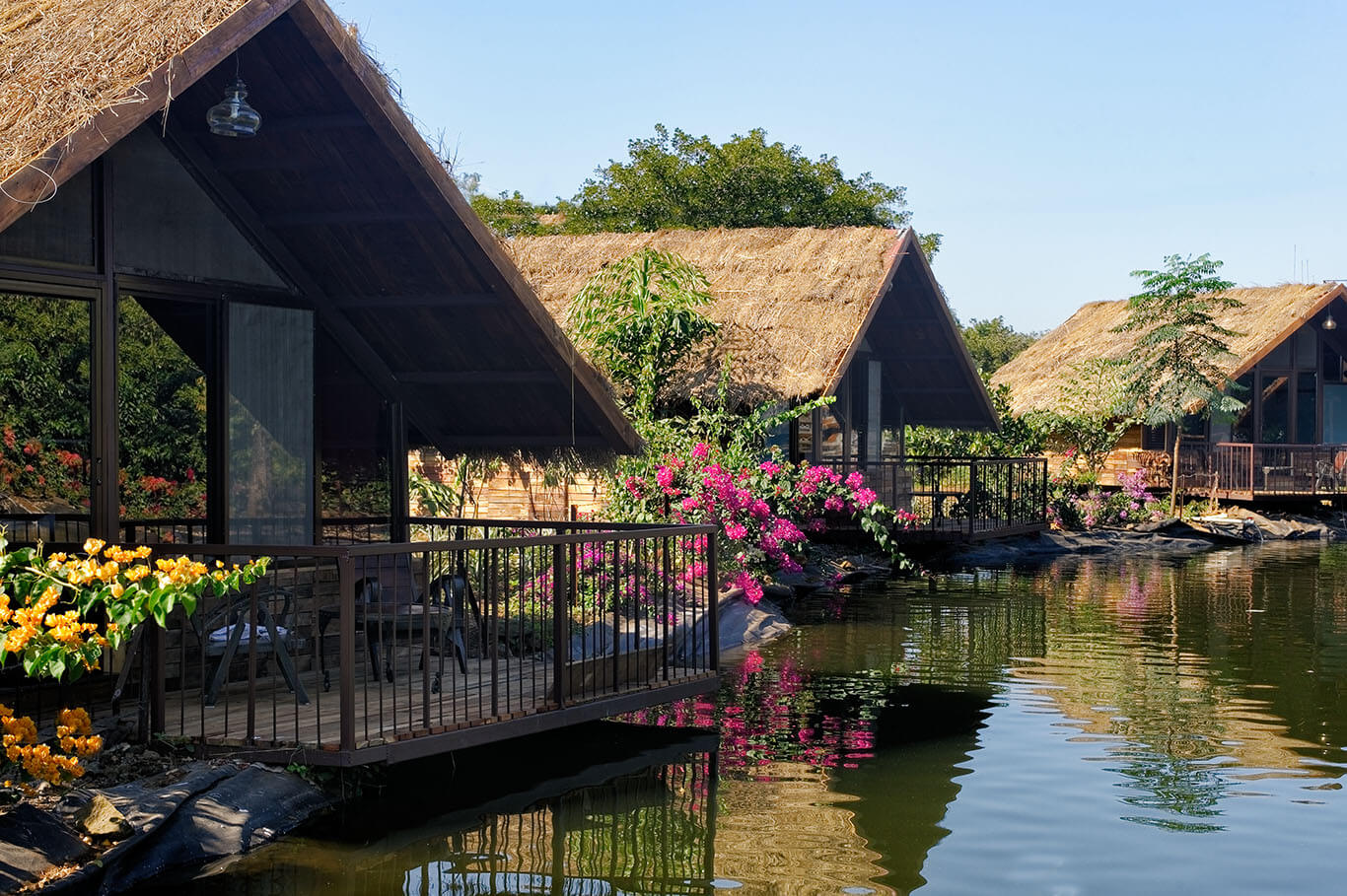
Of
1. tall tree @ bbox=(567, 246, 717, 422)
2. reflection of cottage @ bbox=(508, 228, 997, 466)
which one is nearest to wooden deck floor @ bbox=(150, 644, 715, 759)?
tall tree @ bbox=(567, 246, 717, 422)

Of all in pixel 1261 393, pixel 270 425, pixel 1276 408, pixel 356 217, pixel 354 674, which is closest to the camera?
pixel 354 674

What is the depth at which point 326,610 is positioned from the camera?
9.96m

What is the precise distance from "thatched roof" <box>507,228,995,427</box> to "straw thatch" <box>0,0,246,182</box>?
455 inches

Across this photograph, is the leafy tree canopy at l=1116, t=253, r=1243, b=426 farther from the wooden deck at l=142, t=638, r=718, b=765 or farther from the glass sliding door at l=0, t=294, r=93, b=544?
the glass sliding door at l=0, t=294, r=93, b=544

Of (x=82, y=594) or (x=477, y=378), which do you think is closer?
(x=82, y=594)

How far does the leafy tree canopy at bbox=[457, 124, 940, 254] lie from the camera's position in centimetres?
3988

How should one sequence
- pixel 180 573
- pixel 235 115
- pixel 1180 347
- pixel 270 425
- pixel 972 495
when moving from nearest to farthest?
pixel 180 573
pixel 235 115
pixel 270 425
pixel 972 495
pixel 1180 347

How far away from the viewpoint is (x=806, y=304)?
73.2 feet

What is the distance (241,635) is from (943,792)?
4.22 m

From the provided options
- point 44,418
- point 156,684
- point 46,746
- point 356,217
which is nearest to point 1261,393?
point 356,217

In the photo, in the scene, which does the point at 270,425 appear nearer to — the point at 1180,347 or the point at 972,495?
the point at 972,495

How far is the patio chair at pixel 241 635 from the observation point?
8.58 metres

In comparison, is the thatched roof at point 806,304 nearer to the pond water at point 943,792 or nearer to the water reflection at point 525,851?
the pond water at point 943,792

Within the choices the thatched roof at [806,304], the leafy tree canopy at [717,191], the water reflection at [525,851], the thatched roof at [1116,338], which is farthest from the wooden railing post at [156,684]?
the leafy tree canopy at [717,191]
